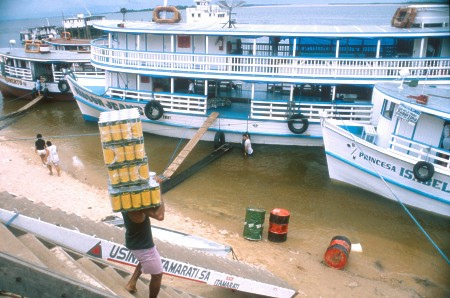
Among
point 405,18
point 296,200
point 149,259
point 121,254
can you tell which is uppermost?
point 405,18

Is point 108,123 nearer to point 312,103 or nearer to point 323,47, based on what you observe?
point 312,103

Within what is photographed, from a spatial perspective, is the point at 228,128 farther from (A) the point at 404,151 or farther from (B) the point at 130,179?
(B) the point at 130,179

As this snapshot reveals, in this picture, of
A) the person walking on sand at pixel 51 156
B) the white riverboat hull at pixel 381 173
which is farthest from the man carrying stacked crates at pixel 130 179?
the person walking on sand at pixel 51 156

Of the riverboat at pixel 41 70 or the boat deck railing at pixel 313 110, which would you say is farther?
the riverboat at pixel 41 70

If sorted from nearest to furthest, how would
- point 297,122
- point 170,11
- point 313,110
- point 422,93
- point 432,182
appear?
point 432,182, point 422,93, point 297,122, point 313,110, point 170,11

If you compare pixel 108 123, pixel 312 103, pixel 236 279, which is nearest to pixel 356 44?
pixel 312 103

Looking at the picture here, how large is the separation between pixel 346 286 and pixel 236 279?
3.07 meters

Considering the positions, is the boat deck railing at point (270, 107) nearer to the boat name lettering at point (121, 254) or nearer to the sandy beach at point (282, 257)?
the sandy beach at point (282, 257)

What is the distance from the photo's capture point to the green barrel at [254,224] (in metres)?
8.96

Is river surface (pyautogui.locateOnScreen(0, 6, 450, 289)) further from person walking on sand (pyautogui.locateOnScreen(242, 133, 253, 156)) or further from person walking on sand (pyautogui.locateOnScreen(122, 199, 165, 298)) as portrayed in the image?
person walking on sand (pyautogui.locateOnScreen(122, 199, 165, 298))

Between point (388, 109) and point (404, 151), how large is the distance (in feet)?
4.85

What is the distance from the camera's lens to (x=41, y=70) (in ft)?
79.3

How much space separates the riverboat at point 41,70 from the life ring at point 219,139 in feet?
35.0

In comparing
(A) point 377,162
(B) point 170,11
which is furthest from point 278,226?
(B) point 170,11
